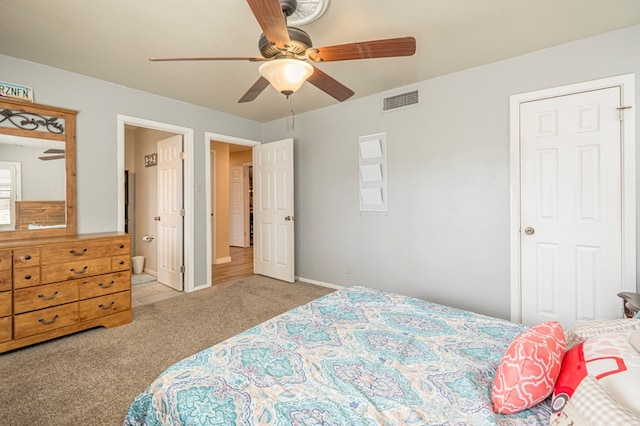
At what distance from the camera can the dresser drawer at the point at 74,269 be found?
2.46 m

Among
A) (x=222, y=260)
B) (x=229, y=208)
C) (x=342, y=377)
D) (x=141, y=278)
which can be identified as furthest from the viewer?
(x=229, y=208)

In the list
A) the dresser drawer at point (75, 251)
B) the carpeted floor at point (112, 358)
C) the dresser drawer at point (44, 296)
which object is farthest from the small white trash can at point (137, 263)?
the dresser drawer at point (44, 296)

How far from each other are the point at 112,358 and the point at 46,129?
7.27 ft

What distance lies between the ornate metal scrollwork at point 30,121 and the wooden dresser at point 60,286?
3.43 feet

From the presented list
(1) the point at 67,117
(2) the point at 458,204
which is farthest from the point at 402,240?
(1) the point at 67,117

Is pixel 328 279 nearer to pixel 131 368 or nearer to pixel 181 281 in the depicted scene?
pixel 181 281

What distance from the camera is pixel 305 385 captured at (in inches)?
42.7

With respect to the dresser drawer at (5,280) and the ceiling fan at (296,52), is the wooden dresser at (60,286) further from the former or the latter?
the ceiling fan at (296,52)

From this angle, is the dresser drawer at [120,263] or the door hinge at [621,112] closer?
→ the door hinge at [621,112]

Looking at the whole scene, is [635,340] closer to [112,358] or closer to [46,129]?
[112,358]

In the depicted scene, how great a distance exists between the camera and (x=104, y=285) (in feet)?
9.10

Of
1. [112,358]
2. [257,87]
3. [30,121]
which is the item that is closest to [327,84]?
[257,87]

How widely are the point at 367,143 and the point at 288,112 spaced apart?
1.36 m

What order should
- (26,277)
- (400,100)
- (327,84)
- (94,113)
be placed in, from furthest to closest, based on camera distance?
(400,100) → (94,113) → (26,277) → (327,84)
